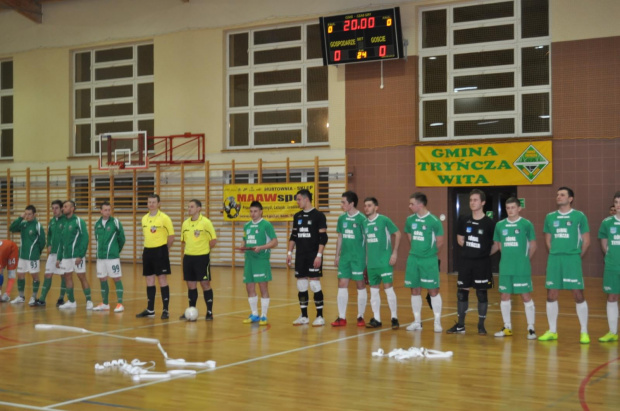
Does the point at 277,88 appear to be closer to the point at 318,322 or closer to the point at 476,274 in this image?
the point at 318,322

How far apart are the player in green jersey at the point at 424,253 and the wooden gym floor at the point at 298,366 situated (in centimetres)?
58

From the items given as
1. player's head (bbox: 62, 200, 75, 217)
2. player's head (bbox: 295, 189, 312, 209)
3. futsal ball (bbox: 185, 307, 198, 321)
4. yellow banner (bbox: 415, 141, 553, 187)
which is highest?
yellow banner (bbox: 415, 141, 553, 187)

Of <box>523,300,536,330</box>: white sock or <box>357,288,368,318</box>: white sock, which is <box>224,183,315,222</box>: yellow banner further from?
<box>523,300,536,330</box>: white sock

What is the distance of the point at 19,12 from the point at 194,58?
699cm

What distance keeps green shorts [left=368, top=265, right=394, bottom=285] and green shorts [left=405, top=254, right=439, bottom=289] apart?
0.35 m

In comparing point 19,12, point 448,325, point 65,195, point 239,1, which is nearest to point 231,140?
point 239,1

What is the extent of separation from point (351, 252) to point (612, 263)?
344 centimetres

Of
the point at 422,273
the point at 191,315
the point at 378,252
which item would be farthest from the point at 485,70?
the point at 191,315

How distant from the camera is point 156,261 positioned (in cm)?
1156

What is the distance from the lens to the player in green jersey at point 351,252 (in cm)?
1036

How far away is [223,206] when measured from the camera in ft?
75.6

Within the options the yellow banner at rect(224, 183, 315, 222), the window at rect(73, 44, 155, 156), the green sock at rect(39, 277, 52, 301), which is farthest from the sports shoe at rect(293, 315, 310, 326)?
the window at rect(73, 44, 155, 156)

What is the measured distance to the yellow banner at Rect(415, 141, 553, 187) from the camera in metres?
19.2

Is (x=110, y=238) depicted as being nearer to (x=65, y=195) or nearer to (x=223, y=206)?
(x=223, y=206)
